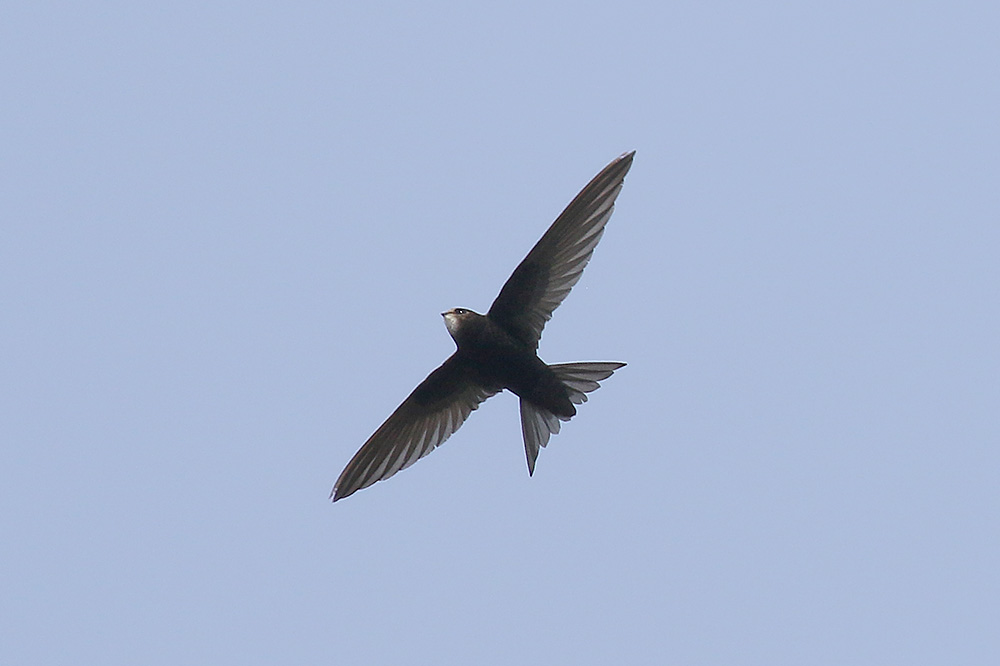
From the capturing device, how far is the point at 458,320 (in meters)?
8.41

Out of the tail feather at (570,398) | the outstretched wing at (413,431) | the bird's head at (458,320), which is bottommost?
the tail feather at (570,398)

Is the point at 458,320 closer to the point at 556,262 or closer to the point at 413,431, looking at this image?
the point at 556,262

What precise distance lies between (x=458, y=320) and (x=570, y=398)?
0.85 m

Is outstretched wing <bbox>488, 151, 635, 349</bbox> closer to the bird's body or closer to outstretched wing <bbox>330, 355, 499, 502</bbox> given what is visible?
the bird's body

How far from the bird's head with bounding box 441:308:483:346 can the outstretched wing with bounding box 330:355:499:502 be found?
51 centimetres

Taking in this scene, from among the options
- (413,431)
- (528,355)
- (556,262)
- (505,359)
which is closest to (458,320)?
(505,359)

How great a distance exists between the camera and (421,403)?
29.4ft

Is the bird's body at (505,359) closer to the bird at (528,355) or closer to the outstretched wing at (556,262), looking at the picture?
the bird at (528,355)

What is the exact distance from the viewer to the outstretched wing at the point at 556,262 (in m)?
8.35

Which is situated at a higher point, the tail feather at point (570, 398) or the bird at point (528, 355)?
the bird at point (528, 355)

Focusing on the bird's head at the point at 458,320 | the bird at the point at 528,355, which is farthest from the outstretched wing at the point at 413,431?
the bird's head at the point at 458,320

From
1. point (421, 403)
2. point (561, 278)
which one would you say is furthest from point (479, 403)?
point (561, 278)

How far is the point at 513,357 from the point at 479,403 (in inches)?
25.7

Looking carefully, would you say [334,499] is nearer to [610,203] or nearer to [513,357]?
[513,357]
